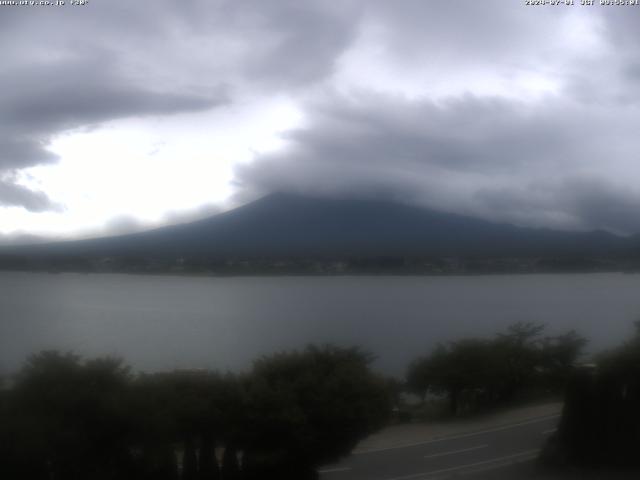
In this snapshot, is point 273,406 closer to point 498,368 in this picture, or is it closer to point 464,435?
point 464,435

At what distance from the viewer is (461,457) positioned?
28.3 ft

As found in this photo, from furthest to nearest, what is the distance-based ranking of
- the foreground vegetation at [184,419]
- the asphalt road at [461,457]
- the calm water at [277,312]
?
the calm water at [277,312] < the asphalt road at [461,457] < the foreground vegetation at [184,419]

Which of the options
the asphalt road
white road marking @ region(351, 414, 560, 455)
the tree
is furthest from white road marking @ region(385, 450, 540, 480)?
the tree

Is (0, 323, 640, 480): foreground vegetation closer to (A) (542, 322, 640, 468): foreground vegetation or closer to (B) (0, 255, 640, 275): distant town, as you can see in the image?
(A) (542, 322, 640, 468): foreground vegetation

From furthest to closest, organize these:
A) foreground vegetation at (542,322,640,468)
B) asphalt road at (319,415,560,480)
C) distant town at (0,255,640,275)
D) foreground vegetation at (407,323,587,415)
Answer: distant town at (0,255,640,275) → foreground vegetation at (407,323,587,415) → foreground vegetation at (542,322,640,468) → asphalt road at (319,415,560,480)

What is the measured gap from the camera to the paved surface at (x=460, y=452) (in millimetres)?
8367

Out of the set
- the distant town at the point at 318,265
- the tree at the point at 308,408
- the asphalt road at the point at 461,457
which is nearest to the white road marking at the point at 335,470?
the asphalt road at the point at 461,457

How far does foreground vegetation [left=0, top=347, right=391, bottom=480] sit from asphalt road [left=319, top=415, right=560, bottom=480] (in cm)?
49

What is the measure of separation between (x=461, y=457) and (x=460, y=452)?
135 mm

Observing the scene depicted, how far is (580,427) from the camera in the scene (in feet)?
28.8

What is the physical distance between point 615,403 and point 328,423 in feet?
12.4

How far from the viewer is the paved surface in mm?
8367

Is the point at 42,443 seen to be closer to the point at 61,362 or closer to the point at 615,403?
the point at 61,362

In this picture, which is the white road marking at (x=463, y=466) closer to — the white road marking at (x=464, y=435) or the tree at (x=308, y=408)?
the white road marking at (x=464, y=435)
